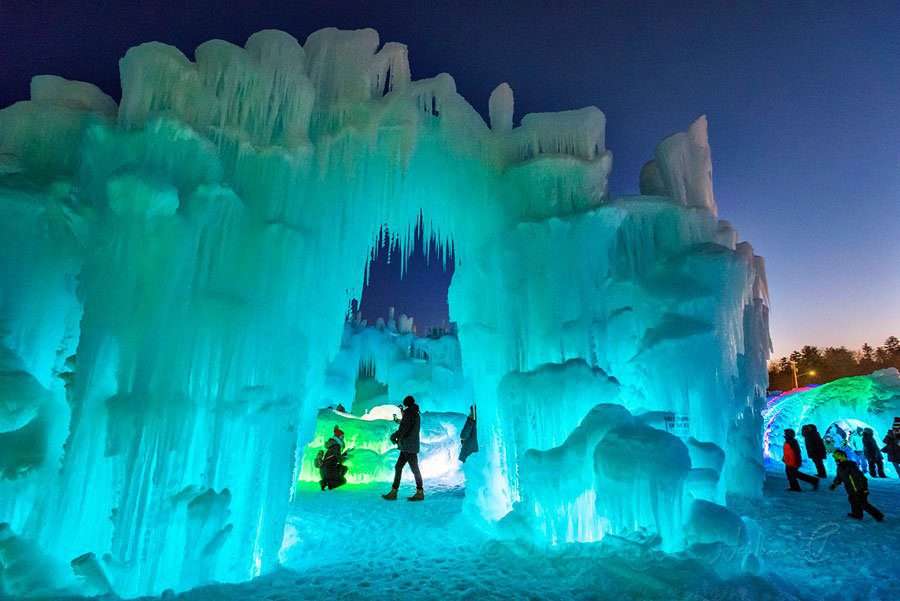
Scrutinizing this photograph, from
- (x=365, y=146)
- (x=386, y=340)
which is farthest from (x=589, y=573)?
(x=386, y=340)

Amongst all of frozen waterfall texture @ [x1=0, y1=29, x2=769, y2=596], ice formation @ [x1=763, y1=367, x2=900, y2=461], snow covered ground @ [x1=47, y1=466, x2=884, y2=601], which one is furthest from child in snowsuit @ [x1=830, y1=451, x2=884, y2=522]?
ice formation @ [x1=763, y1=367, x2=900, y2=461]

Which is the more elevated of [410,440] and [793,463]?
[410,440]

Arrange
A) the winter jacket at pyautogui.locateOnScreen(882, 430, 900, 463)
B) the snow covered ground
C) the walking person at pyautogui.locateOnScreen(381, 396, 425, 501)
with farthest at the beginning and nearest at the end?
the winter jacket at pyautogui.locateOnScreen(882, 430, 900, 463) → the walking person at pyautogui.locateOnScreen(381, 396, 425, 501) → the snow covered ground

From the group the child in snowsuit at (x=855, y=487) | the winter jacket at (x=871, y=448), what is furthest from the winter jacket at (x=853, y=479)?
the winter jacket at (x=871, y=448)

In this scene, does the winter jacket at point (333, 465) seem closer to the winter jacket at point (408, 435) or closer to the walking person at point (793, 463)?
the winter jacket at point (408, 435)

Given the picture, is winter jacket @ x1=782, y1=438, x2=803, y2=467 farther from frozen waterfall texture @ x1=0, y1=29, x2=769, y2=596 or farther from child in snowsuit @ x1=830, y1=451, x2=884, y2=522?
frozen waterfall texture @ x1=0, y1=29, x2=769, y2=596

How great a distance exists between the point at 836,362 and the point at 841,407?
233ft

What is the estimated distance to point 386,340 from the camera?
87.5 ft

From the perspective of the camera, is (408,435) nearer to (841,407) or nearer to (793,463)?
(793,463)

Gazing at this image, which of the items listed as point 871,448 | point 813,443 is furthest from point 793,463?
point 871,448

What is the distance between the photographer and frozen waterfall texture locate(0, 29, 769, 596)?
5.19m

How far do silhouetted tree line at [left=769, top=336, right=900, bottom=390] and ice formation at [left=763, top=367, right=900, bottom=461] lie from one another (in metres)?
54.1

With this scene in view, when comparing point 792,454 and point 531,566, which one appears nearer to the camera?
point 531,566

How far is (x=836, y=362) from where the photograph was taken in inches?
2926
